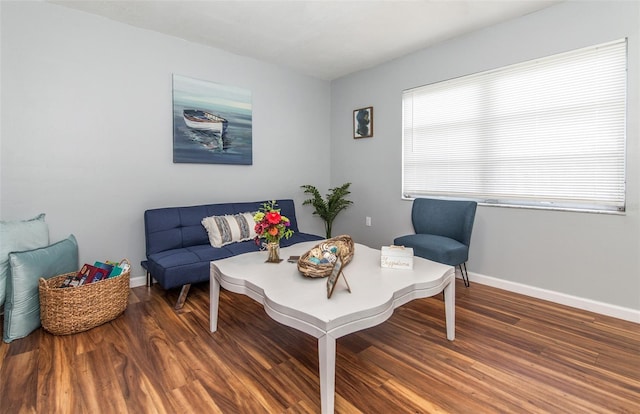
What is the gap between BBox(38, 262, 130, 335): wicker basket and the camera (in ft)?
6.91

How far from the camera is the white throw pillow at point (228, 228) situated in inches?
121

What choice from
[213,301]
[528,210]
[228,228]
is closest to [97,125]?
[228,228]

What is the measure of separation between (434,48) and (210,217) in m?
2.86

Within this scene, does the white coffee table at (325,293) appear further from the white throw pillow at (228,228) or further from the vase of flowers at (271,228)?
the white throw pillow at (228,228)

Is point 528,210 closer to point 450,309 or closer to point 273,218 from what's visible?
point 450,309

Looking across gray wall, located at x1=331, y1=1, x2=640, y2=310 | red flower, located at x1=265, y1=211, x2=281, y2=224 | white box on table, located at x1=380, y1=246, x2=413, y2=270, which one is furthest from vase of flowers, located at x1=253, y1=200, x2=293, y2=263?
gray wall, located at x1=331, y1=1, x2=640, y2=310

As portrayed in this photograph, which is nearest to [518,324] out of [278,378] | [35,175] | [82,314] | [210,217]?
[278,378]

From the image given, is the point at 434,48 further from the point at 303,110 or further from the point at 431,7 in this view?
the point at 303,110

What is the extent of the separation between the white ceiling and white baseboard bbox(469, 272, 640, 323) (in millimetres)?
2328

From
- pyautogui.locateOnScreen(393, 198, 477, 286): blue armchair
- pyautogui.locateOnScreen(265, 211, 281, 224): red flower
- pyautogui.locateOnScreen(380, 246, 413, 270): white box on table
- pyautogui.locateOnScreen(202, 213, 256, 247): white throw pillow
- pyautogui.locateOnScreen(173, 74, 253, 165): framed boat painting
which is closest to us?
pyautogui.locateOnScreen(380, 246, 413, 270): white box on table

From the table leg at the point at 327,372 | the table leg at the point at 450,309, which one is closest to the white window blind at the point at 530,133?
the table leg at the point at 450,309

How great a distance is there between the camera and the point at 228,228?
10.3 ft

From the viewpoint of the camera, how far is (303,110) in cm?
430

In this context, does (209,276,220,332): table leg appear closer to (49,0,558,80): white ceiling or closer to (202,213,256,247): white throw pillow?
(202,213,256,247): white throw pillow
